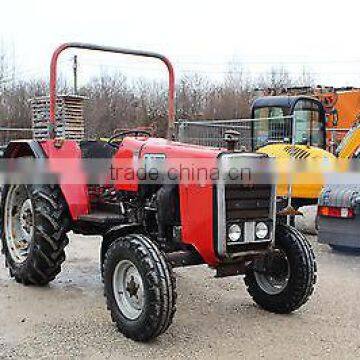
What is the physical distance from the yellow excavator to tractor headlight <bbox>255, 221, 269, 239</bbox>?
373 cm

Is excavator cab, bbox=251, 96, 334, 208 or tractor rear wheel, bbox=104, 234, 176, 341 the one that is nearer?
tractor rear wheel, bbox=104, 234, 176, 341

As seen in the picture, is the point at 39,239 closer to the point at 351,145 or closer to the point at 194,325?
the point at 194,325

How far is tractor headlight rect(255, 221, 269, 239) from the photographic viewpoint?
4559 mm

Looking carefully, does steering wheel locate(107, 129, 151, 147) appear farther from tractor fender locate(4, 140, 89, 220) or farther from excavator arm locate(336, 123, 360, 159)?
excavator arm locate(336, 123, 360, 159)

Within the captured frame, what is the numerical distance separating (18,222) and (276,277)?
286cm

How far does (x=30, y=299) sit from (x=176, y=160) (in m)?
1.97

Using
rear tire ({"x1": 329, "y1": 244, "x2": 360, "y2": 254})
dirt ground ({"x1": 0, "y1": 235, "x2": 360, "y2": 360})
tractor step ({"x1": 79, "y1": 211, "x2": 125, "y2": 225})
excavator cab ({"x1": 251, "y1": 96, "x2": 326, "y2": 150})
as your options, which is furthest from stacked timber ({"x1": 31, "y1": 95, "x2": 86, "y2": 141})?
excavator cab ({"x1": 251, "y1": 96, "x2": 326, "y2": 150})

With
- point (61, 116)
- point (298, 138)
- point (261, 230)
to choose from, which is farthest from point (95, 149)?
point (298, 138)

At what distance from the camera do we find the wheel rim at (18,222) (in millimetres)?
6098

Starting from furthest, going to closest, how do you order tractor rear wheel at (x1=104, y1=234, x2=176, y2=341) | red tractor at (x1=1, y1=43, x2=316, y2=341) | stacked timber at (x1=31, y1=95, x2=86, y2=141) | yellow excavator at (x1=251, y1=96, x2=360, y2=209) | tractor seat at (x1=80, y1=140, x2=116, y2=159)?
yellow excavator at (x1=251, y1=96, x2=360, y2=209) → stacked timber at (x1=31, y1=95, x2=86, y2=141) → tractor seat at (x1=80, y1=140, x2=116, y2=159) → red tractor at (x1=1, y1=43, x2=316, y2=341) → tractor rear wheel at (x1=104, y1=234, x2=176, y2=341)

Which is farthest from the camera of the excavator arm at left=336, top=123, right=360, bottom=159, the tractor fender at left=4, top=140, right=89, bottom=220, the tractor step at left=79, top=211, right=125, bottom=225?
the excavator arm at left=336, top=123, right=360, bottom=159

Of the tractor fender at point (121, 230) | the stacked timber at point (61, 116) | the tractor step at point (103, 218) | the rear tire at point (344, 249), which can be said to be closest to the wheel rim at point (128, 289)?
the tractor fender at point (121, 230)

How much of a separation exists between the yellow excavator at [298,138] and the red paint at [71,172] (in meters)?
3.50

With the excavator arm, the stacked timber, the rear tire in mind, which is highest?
the stacked timber
